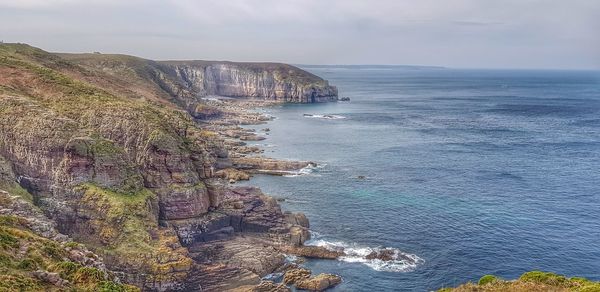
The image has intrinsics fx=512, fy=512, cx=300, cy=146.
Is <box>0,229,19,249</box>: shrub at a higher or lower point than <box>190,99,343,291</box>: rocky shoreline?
higher

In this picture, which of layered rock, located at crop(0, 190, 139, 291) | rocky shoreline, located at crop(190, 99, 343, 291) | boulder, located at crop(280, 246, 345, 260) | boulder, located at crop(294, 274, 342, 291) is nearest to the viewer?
layered rock, located at crop(0, 190, 139, 291)

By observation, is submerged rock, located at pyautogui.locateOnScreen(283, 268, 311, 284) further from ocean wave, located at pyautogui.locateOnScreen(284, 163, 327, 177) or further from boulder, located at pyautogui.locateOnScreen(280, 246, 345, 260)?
ocean wave, located at pyautogui.locateOnScreen(284, 163, 327, 177)

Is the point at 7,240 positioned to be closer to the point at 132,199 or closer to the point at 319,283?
the point at 132,199

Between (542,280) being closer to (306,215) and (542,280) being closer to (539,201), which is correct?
(306,215)

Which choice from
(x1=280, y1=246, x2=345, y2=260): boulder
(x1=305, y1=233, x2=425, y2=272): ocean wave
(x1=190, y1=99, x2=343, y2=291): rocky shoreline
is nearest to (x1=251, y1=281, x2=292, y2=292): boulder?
(x1=190, y1=99, x2=343, y2=291): rocky shoreline

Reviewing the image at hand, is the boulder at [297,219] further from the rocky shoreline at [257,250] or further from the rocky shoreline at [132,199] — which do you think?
the rocky shoreline at [132,199]

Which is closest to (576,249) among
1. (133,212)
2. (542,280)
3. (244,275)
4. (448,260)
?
(448,260)

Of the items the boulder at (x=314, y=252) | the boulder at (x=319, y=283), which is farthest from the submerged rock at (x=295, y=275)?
the boulder at (x=314, y=252)

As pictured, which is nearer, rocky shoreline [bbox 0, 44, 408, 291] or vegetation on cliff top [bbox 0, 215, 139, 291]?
vegetation on cliff top [bbox 0, 215, 139, 291]

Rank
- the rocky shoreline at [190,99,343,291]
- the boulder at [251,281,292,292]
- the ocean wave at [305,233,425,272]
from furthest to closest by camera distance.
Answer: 1. the ocean wave at [305,233,425,272]
2. the rocky shoreline at [190,99,343,291]
3. the boulder at [251,281,292,292]
